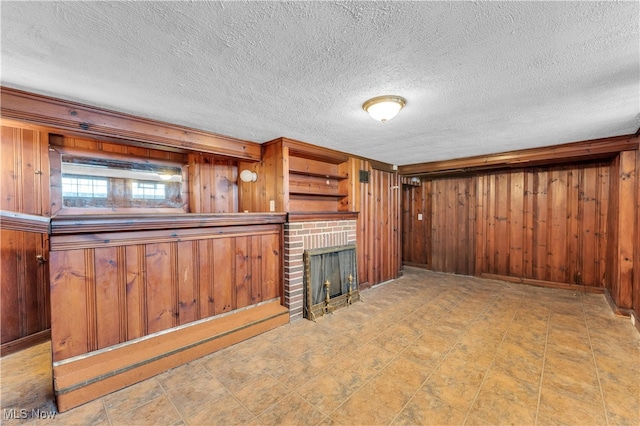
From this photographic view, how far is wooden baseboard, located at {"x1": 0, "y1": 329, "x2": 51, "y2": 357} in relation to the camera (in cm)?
235

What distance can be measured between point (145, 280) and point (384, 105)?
97.9 inches

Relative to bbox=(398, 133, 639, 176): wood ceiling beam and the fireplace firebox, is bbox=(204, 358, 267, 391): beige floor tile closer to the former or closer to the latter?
the fireplace firebox

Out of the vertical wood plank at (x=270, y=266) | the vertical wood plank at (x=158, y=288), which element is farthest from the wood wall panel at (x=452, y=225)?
the vertical wood plank at (x=158, y=288)

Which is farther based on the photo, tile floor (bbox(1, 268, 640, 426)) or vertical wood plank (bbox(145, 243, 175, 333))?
vertical wood plank (bbox(145, 243, 175, 333))

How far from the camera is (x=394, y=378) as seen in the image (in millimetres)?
2010

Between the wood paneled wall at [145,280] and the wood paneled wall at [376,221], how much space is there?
5.64 ft

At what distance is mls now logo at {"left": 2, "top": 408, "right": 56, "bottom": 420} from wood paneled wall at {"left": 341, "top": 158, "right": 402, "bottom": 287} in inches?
138

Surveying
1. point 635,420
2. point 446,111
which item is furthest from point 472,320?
point 446,111

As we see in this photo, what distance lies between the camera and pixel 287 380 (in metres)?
2.00

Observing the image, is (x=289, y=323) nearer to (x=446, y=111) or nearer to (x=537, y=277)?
(x=446, y=111)

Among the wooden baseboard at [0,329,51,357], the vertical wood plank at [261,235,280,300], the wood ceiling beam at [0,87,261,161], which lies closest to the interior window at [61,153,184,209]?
the wood ceiling beam at [0,87,261,161]

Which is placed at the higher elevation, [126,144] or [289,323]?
[126,144]

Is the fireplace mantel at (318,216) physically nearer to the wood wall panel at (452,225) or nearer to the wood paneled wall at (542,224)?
the wood wall panel at (452,225)

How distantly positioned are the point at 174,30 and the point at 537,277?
5.80 meters
